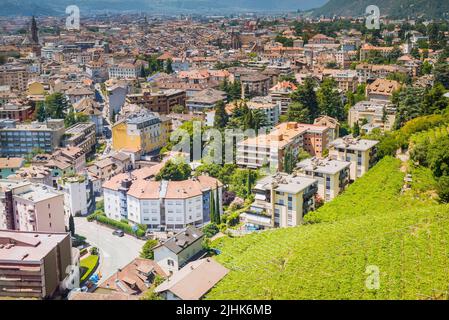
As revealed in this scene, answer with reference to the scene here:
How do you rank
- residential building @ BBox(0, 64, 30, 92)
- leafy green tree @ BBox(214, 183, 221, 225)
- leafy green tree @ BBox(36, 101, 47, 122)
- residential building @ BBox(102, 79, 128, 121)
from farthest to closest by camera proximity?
residential building @ BBox(0, 64, 30, 92) < residential building @ BBox(102, 79, 128, 121) < leafy green tree @ BBox(36, 101, 47, 122) < leafy green tree @ BBox(214, 183, 221, 225)

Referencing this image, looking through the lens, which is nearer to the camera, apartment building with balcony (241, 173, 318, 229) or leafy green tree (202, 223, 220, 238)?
apartment building with balcony (241, 173, 318, 229)

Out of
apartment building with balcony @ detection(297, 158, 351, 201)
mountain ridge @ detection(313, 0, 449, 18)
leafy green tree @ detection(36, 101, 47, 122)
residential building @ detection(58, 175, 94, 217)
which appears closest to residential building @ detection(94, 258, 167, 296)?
residential building @ detection(58, 175, 94, 217)

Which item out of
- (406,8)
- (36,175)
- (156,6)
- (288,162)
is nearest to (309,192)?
(288,162)

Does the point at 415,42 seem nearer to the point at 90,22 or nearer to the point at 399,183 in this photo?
the point at 399,183

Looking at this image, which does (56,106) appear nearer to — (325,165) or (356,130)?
(356,130)

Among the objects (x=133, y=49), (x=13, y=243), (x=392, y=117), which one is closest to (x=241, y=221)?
(x=13, y=243)

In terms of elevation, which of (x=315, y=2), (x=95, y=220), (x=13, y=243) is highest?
(x=315, y=2)

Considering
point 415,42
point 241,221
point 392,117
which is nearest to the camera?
point 241,221

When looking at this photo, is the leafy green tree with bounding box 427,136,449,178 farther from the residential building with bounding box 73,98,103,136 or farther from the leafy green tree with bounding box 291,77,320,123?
the residential building with bounding box 73,98,103,136
